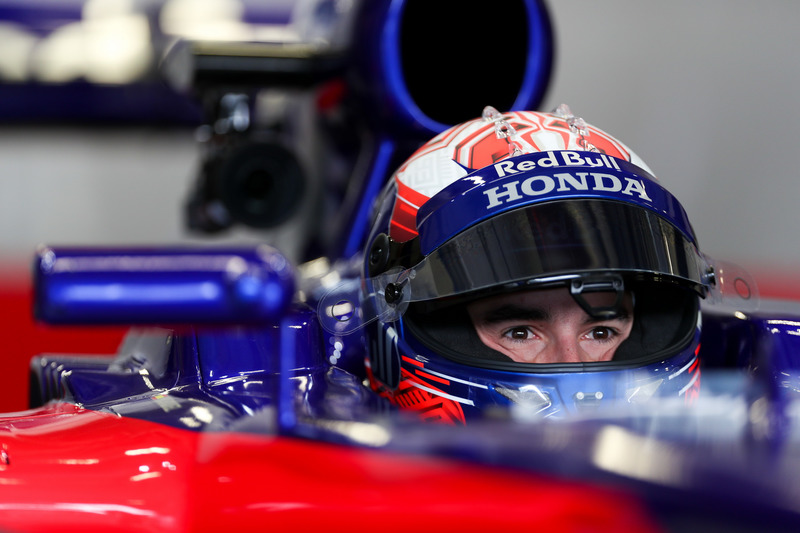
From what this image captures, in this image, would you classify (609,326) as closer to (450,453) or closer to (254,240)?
(450,453)

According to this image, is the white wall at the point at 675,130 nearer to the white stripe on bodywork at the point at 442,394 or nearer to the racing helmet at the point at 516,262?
the racing helmet at the point at 516,262

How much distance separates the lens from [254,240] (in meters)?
4.39

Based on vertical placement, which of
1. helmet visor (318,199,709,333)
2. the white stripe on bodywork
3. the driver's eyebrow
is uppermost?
helmet visor (318,199,709,333)

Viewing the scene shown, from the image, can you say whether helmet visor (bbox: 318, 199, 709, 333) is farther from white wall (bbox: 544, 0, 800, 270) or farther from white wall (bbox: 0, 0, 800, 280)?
white wall (bbox: 544, 0, 800, 270)

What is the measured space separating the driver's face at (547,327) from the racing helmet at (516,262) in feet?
0.08

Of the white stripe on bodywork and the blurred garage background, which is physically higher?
the blurred garage background

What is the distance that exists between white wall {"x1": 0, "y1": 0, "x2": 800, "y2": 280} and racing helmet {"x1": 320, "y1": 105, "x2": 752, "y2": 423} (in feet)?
13.3

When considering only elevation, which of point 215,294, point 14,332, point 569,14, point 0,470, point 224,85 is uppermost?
point 569,14

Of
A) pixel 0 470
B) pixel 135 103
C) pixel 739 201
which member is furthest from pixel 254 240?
pixel 0 470

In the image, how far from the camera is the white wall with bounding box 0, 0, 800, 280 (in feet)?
16.9

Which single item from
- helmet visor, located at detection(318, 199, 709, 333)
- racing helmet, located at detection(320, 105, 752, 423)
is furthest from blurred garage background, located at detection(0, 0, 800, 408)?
helmet visor, located at detection(318, 199, 709, 333)

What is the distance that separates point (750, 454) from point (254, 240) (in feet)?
12.9

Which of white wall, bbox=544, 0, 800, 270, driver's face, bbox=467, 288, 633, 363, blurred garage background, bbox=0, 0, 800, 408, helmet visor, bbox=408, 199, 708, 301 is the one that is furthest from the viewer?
white wall, bbox=544, 0, 800, 270

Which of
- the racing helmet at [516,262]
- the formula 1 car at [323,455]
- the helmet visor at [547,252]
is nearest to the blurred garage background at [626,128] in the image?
the racing helmet at [516,262]
